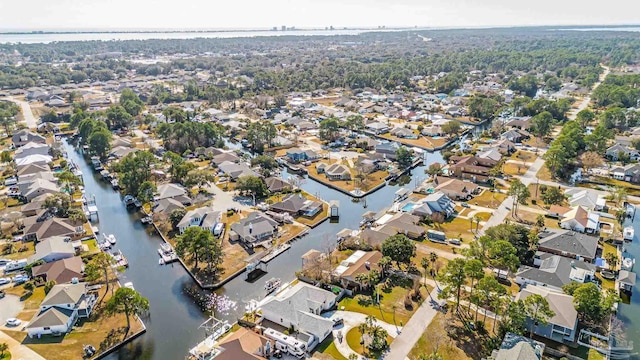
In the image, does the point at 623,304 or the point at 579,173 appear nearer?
the point at 623,304

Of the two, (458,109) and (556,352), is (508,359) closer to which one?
(556,352)

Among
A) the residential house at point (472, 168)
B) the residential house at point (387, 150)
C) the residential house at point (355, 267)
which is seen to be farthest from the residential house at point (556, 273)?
the residential house at point (387, 150)

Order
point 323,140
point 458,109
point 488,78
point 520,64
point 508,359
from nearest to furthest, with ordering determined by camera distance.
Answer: point 508,359
point 323,140
point 458,109
point 488,78
point 520,64

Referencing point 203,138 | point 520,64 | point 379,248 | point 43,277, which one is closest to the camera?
point 43,277

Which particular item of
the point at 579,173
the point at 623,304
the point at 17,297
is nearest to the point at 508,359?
the point at 623,304

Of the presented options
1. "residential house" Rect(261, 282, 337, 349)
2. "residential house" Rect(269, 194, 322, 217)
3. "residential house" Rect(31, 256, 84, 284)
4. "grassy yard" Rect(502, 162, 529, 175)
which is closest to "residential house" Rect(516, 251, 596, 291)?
"residential house" Rect(261, 282, 337, 349)

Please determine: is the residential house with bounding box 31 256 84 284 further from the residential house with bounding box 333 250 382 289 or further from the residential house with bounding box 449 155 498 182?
the residential house with bounding box 449 155 498 182
